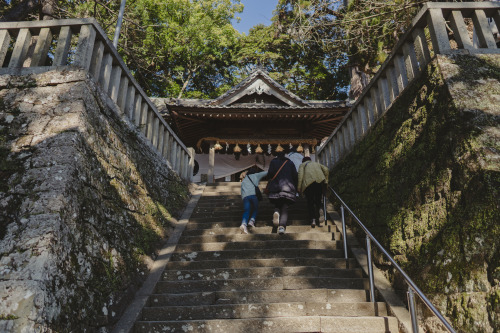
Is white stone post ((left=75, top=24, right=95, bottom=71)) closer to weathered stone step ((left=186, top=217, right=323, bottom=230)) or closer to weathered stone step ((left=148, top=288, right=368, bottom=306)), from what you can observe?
weathered stone step ((left=148, top=288, right=368, bottom=306))

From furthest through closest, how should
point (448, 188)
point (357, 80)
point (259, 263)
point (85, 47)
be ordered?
point (357, 80)
point (259, 263)
point (85, 47)
point (448, 188)

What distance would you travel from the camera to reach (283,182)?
4988mm

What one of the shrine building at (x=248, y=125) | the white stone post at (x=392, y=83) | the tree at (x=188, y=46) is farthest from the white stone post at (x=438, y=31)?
the tree at (x=188, y=46)

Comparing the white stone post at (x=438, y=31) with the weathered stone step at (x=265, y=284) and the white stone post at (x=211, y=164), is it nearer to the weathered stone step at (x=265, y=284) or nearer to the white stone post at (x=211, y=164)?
the weathered stone step at (x=265, y=284)

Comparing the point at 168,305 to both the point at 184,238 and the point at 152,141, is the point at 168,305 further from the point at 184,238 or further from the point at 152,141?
the point at 152,141

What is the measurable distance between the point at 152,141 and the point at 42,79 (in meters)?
2.19

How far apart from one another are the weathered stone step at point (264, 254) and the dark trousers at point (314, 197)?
94 centimetres

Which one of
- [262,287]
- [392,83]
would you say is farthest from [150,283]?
[392,83]

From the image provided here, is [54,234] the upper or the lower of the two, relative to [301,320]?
upper

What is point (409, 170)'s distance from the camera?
11.5 feet

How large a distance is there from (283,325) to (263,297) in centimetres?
54

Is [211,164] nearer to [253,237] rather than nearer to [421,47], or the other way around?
Answer: [253,237]

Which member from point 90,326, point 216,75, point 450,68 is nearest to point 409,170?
point 450,68

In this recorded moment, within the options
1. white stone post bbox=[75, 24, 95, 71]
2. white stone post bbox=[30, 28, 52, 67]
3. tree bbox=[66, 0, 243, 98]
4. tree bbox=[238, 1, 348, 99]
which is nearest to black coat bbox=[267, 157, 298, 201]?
white stone post bbox=[75, 24, 95, 71]
